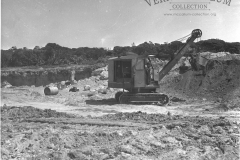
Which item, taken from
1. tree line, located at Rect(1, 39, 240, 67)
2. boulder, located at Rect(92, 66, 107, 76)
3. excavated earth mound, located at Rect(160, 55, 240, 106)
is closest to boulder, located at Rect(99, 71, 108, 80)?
boulder, located at Rect(92, 66, 107, 76)

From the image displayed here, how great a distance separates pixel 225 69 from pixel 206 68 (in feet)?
4.04

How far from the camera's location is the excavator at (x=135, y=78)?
42.1ft

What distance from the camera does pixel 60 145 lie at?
17.9 ft

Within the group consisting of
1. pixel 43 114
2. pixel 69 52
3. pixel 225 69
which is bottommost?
pixel 43 114

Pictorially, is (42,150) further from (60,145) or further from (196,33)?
(196,33)

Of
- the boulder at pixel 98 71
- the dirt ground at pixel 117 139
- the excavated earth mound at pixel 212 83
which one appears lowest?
the dirt ground at pixel 117 139

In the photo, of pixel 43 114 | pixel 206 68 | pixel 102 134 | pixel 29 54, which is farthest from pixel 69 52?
pixel 102 134

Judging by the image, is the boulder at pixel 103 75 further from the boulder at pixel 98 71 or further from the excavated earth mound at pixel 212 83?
the excavated earth mound at pixel 212 83

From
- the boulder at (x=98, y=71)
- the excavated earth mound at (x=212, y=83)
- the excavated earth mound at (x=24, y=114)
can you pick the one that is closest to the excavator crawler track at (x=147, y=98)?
the excavated earth mound at (x=212, y=83)

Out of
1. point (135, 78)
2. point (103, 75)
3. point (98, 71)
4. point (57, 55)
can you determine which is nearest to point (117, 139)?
point (135, 78)

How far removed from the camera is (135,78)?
12.8m

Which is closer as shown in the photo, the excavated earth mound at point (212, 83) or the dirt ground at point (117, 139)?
the dirt ground at point (117, 139)

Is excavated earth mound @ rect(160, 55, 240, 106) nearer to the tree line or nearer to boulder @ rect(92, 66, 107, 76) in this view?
boulder @ rect(92, 66, 107, 76)

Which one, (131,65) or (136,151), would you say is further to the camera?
(131,65)
